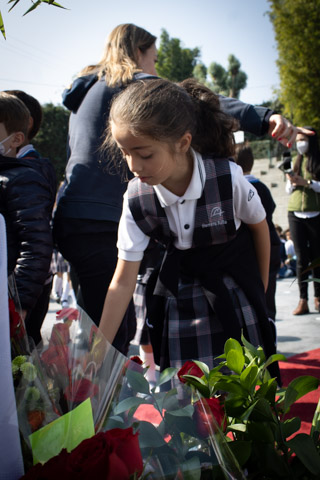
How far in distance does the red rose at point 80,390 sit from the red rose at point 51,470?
0.56 ft

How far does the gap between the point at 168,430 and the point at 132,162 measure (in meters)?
1.20

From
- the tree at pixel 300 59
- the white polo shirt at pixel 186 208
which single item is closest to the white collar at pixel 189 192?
the white polo shirt at pixel 186 208

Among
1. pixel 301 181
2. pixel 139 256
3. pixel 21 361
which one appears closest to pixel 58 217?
pixel 139 256

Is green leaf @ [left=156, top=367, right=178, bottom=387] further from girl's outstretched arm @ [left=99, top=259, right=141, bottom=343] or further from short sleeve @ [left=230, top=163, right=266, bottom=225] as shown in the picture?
short sleeve @ [left=230, top=163, right=266, bottom=225]

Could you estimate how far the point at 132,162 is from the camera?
1750 millimetres

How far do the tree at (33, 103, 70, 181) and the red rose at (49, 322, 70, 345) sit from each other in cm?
2690

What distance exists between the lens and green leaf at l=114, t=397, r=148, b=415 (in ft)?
2.32

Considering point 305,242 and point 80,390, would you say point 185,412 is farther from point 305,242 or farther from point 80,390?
point 305,242

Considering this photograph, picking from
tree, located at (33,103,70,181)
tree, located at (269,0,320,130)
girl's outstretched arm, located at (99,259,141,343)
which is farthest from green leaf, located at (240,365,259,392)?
tree, located at (33,103,70,181)

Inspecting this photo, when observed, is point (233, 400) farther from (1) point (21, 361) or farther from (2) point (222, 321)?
(2) point (222, 321)

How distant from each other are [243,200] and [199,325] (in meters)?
0.52

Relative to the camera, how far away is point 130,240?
6.27ft

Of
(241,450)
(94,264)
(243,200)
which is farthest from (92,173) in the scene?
(241,450)

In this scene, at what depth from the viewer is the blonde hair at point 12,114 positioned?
234 centimetres
